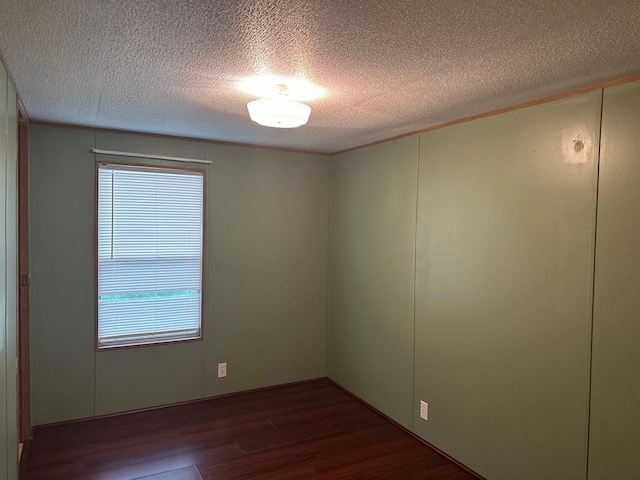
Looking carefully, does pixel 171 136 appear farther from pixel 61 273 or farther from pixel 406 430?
pixel 406 430

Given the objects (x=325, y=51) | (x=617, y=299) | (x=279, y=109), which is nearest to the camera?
(x=325, y=51)

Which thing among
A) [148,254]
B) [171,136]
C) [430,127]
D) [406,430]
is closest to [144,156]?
[171,136]

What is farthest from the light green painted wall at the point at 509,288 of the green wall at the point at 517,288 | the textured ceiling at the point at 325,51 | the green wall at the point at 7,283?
the green wall at the point at 7,283

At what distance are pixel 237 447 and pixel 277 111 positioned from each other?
237 cm

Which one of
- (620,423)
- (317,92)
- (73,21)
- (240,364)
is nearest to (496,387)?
(620,423)

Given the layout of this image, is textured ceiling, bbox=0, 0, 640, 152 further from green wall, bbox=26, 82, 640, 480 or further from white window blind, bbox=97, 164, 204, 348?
white window blind, bbox=97, 164, 204, 348

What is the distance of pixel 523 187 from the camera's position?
2.51m

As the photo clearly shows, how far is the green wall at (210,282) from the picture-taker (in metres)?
3.30

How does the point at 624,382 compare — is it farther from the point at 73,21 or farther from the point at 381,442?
the point at 73,21

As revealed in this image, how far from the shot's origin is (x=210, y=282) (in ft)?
12.8

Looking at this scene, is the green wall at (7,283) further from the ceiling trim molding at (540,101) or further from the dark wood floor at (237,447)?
the ceiling trim molding at (540,101)

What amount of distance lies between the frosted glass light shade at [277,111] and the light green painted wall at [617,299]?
1552 mm

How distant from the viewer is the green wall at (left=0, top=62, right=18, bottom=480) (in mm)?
1922

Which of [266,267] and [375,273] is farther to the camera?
[266,267]
